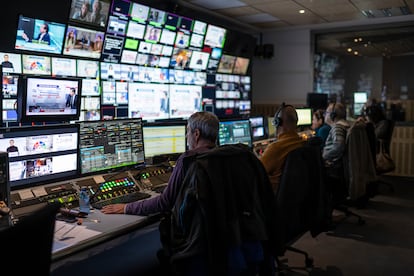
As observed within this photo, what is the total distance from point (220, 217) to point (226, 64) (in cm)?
565

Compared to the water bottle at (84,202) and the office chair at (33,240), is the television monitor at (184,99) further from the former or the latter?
the office chair at (33,240)

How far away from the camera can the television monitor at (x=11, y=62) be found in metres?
4.02

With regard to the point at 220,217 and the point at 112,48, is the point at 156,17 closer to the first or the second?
the point at 112,48

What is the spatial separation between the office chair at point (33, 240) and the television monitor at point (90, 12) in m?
3.79

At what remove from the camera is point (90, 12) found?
4.62m

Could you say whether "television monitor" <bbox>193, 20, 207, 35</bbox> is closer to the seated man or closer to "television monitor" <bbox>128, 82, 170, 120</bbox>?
"television monitor" <bbox>128, 82, 170, 120</bbox>

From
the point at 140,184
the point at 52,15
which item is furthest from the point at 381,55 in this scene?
the point at 140,184

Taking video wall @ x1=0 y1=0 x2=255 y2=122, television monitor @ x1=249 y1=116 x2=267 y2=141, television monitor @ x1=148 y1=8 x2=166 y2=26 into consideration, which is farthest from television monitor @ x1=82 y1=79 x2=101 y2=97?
television monitor @ x1=249 y1=116 x2=267 y2=141

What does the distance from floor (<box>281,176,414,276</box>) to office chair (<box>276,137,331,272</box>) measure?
655 mm

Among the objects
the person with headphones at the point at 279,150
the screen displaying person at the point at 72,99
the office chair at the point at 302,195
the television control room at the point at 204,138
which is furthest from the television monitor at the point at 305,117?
the screen displaying person at the point at 72,99

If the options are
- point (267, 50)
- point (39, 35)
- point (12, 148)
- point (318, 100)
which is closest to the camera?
point (12, 148)

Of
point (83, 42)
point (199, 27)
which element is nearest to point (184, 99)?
point (199, 27)

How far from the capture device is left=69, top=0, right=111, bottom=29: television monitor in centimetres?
449

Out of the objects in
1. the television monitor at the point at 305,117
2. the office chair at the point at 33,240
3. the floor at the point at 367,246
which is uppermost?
the television monitor at the point at 305,117
